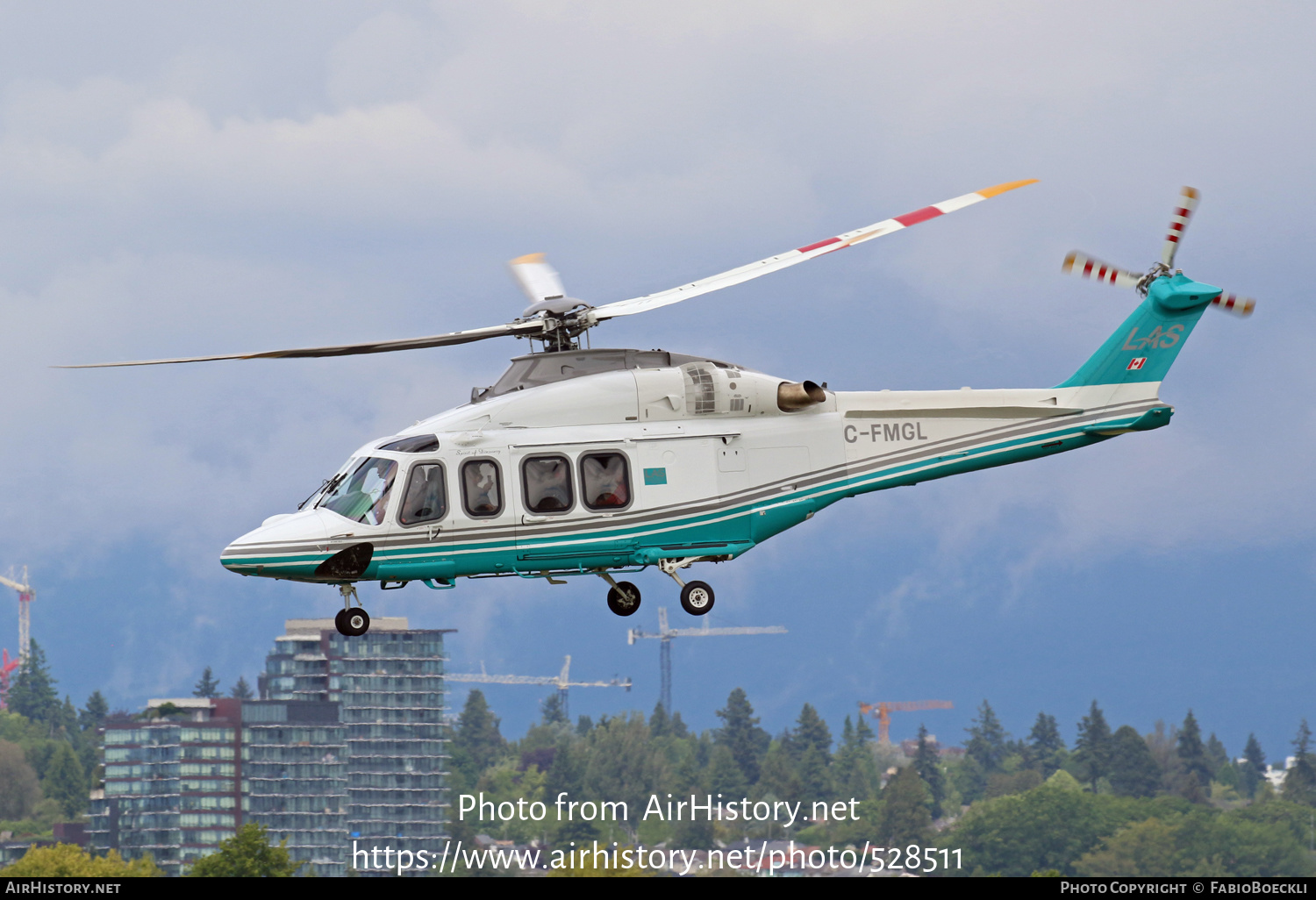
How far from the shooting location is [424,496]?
25.5 m

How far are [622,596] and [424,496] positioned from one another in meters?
3.92

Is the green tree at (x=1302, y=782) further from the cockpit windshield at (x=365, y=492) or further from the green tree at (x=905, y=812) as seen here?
the cockpit windshield at (x=365, y=492)

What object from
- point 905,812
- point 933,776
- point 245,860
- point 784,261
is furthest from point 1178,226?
point 933,776

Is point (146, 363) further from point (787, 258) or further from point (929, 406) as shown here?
point (929, 406)

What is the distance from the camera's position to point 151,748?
190 m

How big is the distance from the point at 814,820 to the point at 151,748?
79.0m

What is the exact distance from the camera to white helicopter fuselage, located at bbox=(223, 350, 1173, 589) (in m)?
25.5

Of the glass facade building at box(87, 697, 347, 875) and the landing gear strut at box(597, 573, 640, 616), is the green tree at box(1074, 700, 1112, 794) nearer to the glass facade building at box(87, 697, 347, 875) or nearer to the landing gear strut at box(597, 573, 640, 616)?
the glass facade building at box(87, 697, 347, 875)

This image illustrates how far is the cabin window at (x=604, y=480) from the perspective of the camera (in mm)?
26031

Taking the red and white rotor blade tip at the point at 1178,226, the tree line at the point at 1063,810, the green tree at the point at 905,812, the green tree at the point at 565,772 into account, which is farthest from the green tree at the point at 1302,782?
the red and white rotor blade tip at the point at 1178,226

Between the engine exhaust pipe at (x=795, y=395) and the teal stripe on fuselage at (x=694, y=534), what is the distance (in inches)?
Result: 48.7
